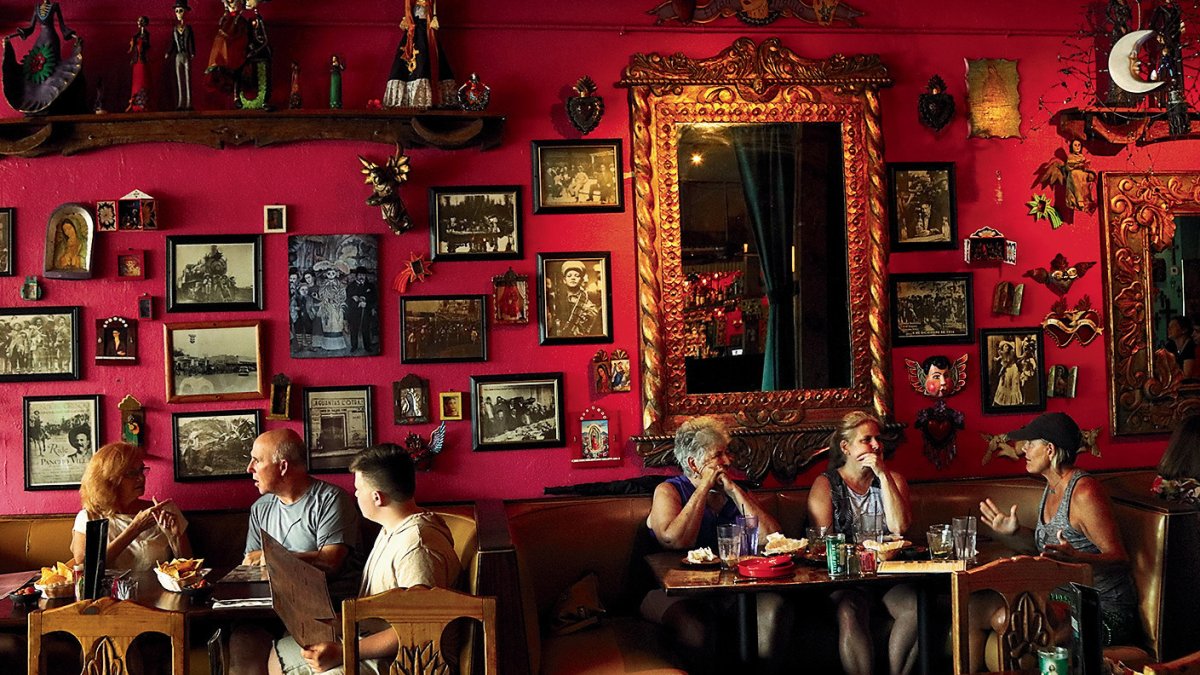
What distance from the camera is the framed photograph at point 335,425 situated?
5.29 metres

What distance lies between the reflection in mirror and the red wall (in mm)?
318

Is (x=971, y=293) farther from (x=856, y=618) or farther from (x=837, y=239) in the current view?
(x=856, y=618)

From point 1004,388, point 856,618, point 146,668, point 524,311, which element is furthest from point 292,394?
point 1004,388

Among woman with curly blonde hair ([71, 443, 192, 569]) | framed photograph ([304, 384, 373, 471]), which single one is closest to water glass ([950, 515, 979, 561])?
framed photograph ([304, 384, 373, 471])

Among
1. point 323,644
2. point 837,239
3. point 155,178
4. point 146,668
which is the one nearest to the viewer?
point 323,644

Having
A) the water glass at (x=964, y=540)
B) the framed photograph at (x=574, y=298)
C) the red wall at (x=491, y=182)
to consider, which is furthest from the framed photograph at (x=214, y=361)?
the water glass at (x=964, y=540)

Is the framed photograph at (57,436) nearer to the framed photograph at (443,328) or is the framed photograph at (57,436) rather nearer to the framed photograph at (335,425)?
the framed photograph at (335,425)

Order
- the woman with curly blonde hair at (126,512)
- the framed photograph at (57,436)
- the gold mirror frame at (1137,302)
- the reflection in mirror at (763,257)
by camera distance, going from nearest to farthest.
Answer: the woman with curly blonde hair at (126,512) → the framed photograph at (57,436) → the reflection in mirror at (763,257) → the gold mirror frame at (1137,302)

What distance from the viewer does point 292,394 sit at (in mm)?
5273

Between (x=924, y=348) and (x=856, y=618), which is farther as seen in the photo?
(x=924, y=348)

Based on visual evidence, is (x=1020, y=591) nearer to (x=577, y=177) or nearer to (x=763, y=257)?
(x=763, y=257)

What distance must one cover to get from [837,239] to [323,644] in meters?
3.34

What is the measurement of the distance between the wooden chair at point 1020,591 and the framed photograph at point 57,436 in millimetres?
3925

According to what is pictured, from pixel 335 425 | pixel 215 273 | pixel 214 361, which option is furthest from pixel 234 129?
pixel 335 425
